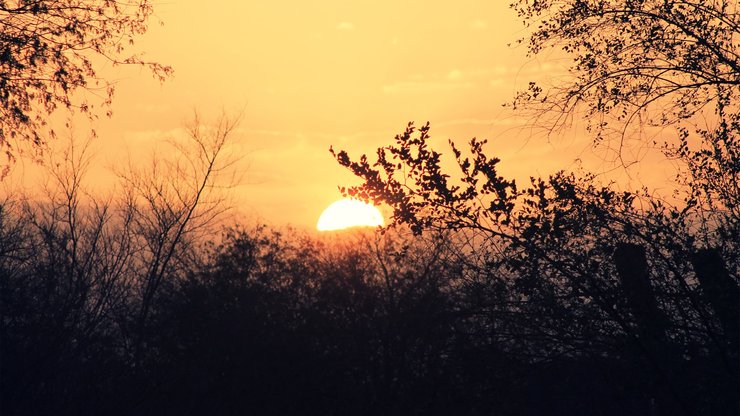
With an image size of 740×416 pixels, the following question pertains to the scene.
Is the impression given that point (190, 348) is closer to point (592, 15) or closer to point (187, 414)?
point (187, 414)

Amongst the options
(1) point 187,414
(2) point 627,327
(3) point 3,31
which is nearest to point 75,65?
(3) point 3,31

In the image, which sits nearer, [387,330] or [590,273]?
[590,273]

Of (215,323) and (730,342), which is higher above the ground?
(215,323)

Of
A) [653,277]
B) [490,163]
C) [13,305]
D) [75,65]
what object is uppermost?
[75,65]

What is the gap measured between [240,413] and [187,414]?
2.59 metres

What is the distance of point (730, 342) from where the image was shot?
6.97m

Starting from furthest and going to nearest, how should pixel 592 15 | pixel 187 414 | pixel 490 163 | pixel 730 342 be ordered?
pixel 187 414 < pixel 592 15 < pixel 490 163 < pixel 730 342

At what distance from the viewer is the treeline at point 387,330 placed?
23.6 feet

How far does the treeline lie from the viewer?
23.6 ft

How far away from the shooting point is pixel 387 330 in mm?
17234

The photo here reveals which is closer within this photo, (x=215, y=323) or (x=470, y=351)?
(x=470, y=351)

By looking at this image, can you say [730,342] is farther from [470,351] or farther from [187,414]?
[187,414]

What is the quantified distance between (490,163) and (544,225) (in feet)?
2.91

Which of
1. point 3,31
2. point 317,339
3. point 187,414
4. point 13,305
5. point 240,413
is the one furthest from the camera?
point 317,339
